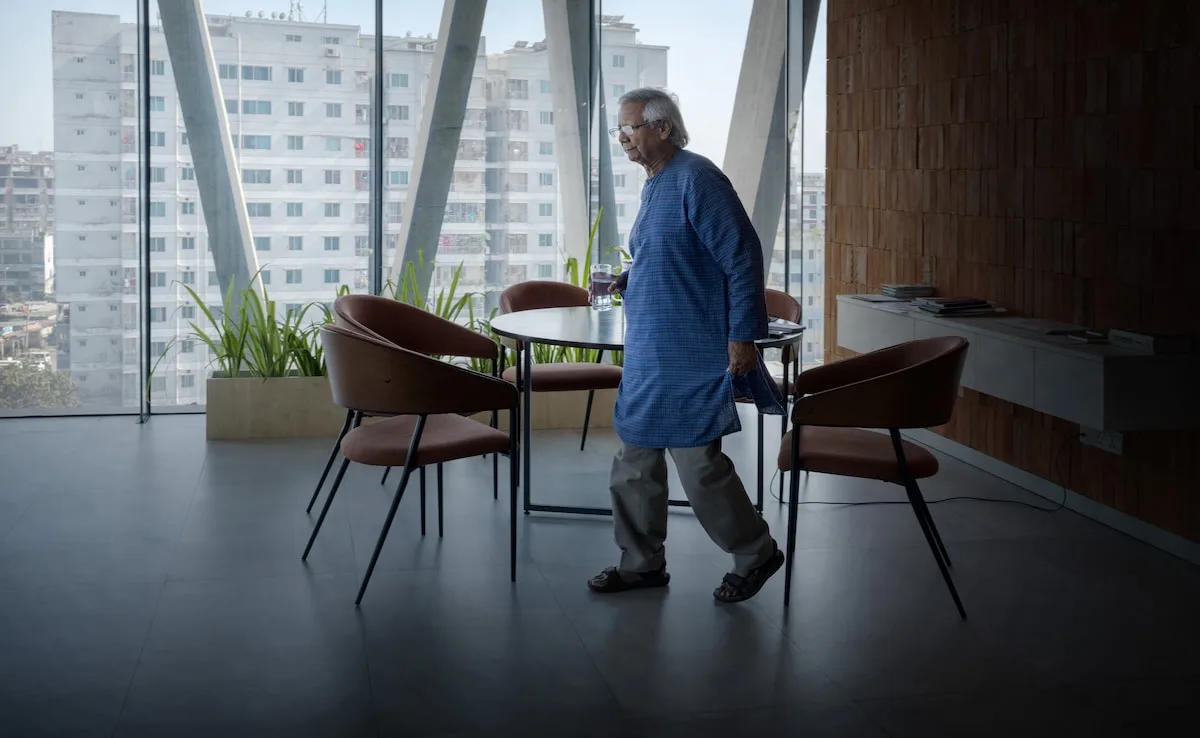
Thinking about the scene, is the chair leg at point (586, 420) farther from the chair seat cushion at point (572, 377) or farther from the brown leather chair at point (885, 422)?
the brown leather chair at point (885, 422)

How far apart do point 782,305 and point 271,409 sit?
257cm

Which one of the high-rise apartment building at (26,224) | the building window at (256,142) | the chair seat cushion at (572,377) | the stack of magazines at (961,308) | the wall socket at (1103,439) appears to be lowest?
the wall socket at (1103,439)

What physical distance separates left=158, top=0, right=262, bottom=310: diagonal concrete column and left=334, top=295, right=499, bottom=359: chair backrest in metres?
2.04

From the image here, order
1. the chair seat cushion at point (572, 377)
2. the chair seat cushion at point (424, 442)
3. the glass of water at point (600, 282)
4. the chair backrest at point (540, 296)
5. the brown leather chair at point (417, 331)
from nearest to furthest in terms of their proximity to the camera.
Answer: the chair seat cushion at point (424, 442)
the glass of water at point (600, 282)
the brown leather chair at point (417, 331)
the chair seat cushion at point (572, 377)
the chair backrest at point (540, 296)

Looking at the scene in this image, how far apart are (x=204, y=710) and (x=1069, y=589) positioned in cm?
258

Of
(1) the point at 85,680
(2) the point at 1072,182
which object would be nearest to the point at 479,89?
(2) the point at 1072,182

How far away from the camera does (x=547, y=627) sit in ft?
11.7

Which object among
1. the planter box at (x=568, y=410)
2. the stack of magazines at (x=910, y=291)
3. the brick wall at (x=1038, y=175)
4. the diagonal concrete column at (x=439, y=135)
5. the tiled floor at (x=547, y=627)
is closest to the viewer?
the tiled floor at (x=547, y=627)

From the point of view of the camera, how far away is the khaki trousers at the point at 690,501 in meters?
3.70

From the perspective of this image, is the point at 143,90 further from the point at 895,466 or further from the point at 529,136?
the point at 895,466

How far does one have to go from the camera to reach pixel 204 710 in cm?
297

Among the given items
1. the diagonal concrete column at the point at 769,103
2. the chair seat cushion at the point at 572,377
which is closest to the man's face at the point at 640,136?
the chair seat cushion at the point at 572,377

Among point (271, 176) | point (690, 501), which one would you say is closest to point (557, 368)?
point (690, 501)

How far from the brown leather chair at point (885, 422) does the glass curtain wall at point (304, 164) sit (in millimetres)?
3033
